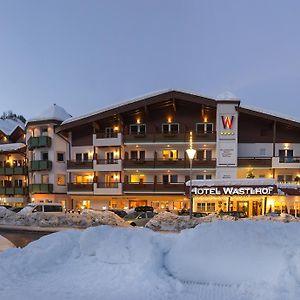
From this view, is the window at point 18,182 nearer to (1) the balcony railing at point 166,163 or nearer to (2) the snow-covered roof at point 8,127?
(2) the snow-covered roof at point 8,127

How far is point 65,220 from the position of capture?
73.3ft

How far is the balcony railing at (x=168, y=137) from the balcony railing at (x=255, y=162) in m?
3.44

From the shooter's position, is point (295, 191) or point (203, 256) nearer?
point (203, 256)

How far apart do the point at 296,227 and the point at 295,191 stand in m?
19.7

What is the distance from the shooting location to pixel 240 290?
284 inches

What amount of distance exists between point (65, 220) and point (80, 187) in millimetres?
13489

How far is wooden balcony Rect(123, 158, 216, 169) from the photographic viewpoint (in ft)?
110

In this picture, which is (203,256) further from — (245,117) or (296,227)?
(245,117)

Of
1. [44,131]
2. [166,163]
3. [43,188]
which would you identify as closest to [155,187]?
[166,163]

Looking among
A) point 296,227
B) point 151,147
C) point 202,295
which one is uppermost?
point 151,147

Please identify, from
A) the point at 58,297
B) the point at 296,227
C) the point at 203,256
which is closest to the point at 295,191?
the point at 296,227

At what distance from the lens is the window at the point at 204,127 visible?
117 ft

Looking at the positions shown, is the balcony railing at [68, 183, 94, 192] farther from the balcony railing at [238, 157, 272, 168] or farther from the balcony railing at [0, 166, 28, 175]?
the balcony railing at [238, 157, 272, 168]

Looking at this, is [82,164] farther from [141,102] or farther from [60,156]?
[141,102]
